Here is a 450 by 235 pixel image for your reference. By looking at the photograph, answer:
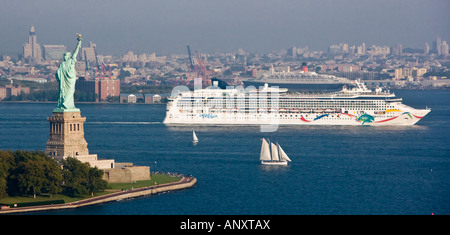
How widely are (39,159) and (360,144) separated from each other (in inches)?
747

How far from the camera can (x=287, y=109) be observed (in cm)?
5388

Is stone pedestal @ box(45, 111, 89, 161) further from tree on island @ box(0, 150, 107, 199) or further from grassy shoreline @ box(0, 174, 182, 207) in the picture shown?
grassy shoreline @ box(0, 174, 182, 207)

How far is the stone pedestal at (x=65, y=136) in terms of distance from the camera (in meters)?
25.8

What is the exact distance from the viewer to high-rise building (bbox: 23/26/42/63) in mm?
165500

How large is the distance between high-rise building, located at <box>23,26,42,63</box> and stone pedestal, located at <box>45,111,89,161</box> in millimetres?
139446

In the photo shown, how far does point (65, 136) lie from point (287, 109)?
2926cm

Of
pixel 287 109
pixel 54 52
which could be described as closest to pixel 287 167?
pixel 287 109

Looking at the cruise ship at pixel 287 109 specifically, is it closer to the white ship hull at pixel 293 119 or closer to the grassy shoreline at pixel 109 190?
the white ship hull at pixel 293 119

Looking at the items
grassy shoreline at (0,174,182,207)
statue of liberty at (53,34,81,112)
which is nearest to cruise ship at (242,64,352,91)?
grassy shoreline at (0,174,182,207)

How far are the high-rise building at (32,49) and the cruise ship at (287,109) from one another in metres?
113

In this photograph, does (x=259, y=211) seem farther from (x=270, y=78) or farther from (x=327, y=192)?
(x=270, y=78)

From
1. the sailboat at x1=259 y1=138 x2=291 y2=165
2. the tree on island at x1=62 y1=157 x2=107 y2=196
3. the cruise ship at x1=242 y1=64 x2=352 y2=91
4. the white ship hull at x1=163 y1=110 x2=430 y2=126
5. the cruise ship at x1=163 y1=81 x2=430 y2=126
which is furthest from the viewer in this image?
the cruise ship at x1=242 y1=64 x2=352 y2=91

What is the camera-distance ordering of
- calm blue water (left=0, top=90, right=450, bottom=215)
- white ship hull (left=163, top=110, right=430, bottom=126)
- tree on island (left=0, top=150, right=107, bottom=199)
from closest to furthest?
tree on island (left=0, top=150, right=107, bottom=199)
calm blue water (left=0, top=90, right=450, bottom=215)
white ship hull (left=163, top=110, right=430, bottom=126)

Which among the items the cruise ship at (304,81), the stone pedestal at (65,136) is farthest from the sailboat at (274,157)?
the cruise ship at (304,81)
